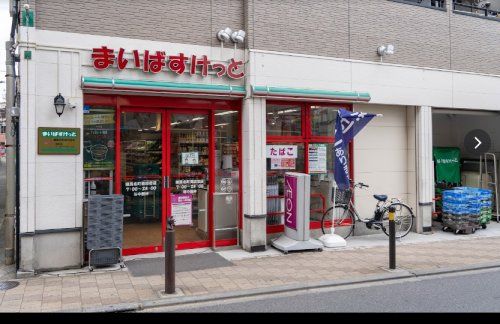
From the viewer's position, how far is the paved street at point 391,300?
590 centimetres

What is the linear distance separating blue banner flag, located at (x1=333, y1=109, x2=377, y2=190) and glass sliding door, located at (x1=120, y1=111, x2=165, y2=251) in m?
3.68

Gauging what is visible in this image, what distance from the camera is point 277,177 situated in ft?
32.9

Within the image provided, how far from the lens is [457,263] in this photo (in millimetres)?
8297

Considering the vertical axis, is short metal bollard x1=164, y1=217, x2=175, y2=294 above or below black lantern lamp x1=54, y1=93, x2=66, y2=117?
below

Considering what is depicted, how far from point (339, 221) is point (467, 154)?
254 inches

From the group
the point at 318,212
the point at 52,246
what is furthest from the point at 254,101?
the point at 52,246

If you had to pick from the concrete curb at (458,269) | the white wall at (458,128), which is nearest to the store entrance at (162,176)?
the concrete curb at (458,269)

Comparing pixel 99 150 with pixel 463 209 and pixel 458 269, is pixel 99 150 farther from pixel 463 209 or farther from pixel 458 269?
pixel 463 209

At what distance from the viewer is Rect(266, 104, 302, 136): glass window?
32.2 ft

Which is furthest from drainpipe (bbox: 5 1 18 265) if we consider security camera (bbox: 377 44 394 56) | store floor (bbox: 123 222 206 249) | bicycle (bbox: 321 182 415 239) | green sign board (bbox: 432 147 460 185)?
green sign board (bbox: 432 147 460 185)

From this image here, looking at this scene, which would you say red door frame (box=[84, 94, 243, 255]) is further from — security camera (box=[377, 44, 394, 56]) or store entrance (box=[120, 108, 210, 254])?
security camera (box=[377, 44, 394, 56])

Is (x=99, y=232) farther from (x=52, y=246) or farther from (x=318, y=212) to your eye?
(x=318, y=212)

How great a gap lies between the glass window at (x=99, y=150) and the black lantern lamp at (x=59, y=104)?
59cm

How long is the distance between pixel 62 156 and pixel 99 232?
1.43m
